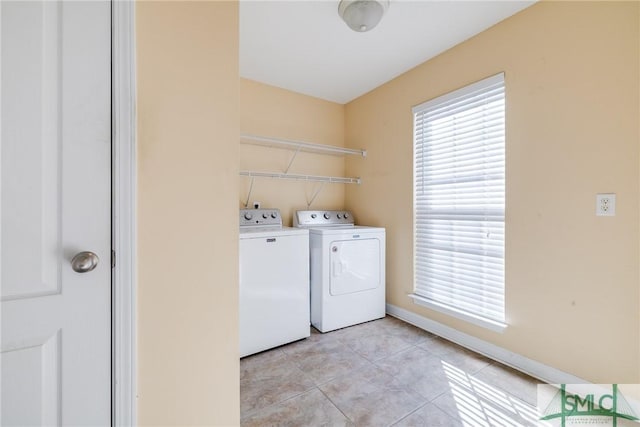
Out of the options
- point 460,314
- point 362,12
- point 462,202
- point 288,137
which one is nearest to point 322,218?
point 288,137

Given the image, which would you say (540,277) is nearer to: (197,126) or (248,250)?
(248,250)

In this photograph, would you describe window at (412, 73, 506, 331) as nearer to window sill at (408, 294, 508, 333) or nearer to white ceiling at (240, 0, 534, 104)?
window sill at (408, 294, 508, 333)

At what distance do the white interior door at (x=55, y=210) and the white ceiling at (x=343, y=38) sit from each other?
50.1 inches

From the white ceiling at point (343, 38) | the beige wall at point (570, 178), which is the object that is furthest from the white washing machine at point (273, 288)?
the white ceiling at point (343, 38)

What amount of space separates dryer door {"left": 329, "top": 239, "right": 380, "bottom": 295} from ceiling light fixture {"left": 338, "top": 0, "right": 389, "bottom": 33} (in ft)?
5.38

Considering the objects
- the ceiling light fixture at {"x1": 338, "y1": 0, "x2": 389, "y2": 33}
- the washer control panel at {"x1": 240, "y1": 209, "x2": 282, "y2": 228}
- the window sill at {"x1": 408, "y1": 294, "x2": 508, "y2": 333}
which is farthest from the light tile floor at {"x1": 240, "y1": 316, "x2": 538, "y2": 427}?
the ceiling light fixture at {"x1": 338, "y1": 0, "x2": 389, "y2": 33}

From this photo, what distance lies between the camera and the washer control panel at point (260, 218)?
7.86 feet

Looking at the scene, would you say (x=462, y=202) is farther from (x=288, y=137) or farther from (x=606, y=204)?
(x=288, y=137)

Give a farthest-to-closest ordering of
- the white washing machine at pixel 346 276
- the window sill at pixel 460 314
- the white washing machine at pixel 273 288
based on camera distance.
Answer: the white washing machine at pixel 346 276 → the white washing machine at pixel 273 288 → the window sill at pixel 460 314

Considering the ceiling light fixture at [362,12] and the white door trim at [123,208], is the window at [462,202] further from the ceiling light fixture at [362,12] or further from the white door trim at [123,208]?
the white door trim at [123,208]

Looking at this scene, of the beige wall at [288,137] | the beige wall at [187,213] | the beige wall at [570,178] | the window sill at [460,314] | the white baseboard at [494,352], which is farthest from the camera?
the beige wall at [288,137]

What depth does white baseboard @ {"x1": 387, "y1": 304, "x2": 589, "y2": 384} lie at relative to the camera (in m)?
1.58

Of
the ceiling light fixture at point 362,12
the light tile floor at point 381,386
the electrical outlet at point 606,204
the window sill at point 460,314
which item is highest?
the ceiling light fixture at point 362,12

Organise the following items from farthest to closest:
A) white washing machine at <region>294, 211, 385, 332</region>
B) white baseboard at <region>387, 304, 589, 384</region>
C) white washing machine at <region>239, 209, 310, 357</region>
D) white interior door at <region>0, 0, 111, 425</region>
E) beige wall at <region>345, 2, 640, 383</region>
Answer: white washing machine at <region>294, 211, 385, 332</region> < white washing machine at <region>239, 209, 310, 357</region> < white baseboard at <region>387, 304, 589, 384</region> < beige wall at <region>345, 2, 640, 383</region> < white interior door at <region>0, 0, 111, 425</region>
